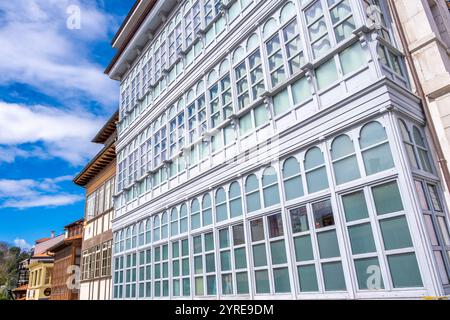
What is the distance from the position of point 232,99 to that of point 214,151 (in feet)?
5.82

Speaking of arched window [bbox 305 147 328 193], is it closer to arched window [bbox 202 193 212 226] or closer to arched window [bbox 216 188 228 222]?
arched window [bbox 216 188 228 222]

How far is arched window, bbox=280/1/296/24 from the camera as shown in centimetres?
888

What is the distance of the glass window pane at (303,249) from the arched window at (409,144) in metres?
2.56

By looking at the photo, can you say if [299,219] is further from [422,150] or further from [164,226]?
[164,226]

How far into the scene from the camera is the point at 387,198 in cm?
618

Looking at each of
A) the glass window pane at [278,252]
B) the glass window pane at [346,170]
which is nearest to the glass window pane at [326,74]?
the glass window pane at [346,170]

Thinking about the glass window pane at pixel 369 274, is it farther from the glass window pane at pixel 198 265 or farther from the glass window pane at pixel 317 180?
the glass window pane at pixel 198 265

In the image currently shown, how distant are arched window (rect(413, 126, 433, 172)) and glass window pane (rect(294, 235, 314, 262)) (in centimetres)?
271

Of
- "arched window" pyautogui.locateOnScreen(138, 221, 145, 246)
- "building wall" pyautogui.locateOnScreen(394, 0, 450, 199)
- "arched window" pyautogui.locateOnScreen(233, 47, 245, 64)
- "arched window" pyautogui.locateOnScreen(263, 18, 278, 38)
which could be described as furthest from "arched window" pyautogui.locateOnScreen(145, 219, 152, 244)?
"building wall" pyautogui.locateOnScreen(394, 0, 450, 199)

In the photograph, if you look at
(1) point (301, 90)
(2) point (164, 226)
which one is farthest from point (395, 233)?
(2) point (164, 226)

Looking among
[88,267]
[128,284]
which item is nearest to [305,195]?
[128,284]

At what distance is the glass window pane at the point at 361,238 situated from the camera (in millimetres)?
6238

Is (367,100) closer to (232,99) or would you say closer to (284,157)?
(284,157)
